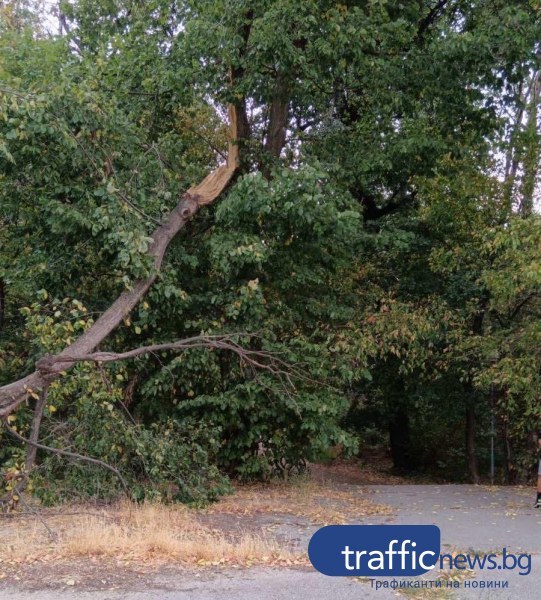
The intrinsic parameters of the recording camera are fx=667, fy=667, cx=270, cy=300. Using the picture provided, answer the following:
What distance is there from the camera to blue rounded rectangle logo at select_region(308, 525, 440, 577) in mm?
5875

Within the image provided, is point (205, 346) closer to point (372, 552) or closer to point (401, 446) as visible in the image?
point (372, 552)

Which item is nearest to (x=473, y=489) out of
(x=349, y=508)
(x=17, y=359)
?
(x=349, y=508)

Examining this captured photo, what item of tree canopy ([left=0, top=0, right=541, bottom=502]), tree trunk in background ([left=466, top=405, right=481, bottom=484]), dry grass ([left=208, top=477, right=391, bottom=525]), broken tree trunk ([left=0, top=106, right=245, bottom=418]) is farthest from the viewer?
tree trunk in background ([left=466, top=405, right=481, bottom=484])

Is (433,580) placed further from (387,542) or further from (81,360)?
(81,360)

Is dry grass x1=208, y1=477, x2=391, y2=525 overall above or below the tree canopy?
below

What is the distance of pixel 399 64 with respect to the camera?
11117mm

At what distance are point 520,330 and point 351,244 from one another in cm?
336

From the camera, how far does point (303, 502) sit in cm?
979

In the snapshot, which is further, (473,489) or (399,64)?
(473,489)

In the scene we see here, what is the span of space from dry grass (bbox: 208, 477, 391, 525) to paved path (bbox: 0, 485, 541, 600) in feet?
1.41

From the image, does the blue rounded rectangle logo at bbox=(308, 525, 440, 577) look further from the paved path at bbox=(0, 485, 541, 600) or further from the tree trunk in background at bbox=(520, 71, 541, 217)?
the tree trunk in background at bbox=(520, 71, 541, 217)

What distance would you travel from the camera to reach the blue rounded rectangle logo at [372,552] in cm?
588

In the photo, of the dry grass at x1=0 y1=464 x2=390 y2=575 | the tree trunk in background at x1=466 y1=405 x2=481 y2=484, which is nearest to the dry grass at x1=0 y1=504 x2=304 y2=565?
the dry grass at x1=0 y1=464 x2=390 y2=575

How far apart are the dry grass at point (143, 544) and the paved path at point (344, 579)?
1.32 feet
